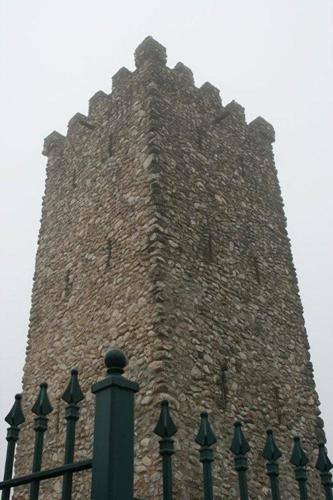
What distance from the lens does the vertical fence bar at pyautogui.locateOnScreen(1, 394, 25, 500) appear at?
→ 310cm

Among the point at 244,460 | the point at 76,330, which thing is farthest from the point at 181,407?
the point at 244,460

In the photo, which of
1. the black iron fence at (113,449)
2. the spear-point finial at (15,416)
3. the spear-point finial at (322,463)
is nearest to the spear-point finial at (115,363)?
the black iron fence at (113,449)

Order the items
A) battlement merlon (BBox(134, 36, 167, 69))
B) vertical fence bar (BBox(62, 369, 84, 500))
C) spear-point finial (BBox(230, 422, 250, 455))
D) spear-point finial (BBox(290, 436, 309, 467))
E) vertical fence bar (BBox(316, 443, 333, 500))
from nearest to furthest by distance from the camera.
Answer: vertical fence bar (BBox(62, 369, 84, 500)), spear-point finial (BBox(230, 422, 250, 455)), spear-point finial (BBox(290, 436, 309, 467)), vertical fence bar (BBox(316, 443, 333, 500)), battlement merlon (BBox(134, 36, 167, 69))

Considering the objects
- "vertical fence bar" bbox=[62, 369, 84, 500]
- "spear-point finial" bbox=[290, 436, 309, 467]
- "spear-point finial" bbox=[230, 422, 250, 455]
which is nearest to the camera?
"vertical fence bar" bbox=[62, 369, 84, 500]

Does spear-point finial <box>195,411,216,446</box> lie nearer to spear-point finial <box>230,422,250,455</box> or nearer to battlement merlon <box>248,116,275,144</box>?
spear-point finial <box>230,422,250,455</box>

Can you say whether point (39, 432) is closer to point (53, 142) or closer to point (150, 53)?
point (150, 53)

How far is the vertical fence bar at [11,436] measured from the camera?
3.10 meters

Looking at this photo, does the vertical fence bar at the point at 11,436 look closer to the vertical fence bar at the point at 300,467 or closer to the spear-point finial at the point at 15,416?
the spear-point finial at the point at 15,416

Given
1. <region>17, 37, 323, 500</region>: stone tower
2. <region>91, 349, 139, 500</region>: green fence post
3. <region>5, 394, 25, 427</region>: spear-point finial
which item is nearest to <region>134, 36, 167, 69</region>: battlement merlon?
<region>17, 37, 323, 500</region>: stone tower

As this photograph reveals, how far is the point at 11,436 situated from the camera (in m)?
3.18

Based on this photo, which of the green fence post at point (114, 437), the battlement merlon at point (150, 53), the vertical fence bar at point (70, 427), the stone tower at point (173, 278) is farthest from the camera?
the battlement merlon at point (150, 53)

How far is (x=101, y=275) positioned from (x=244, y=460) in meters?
8.27

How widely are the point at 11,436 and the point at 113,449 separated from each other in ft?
2.50

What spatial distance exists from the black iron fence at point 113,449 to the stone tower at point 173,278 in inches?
201
